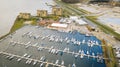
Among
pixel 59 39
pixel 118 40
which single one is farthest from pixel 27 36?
pixel 118 40

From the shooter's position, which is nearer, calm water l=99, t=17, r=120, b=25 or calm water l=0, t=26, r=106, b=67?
calm water l=0, t=26, r=106, b=67

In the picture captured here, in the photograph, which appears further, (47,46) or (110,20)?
(110,20)

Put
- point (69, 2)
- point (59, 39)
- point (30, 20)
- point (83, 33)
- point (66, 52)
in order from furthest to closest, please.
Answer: point (69, 2) < point (30, 20) < point (83, 33) < point (59, 39) < point (66, 52)

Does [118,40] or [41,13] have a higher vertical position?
[41,13]

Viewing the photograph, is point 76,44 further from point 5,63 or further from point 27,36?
point 5,63

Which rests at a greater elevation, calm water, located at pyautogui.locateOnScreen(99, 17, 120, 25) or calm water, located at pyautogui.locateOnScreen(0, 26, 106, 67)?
calm water, located at pyautogui.locateOnScreen(99, 17, 120, 25)

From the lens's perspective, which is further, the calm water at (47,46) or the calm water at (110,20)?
the calm water at (110,20)

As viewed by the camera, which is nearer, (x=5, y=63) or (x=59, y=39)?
(x=5, y=63)

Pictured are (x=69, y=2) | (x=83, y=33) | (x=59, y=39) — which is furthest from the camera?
(x=69, y=2)

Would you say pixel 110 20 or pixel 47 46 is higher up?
pixel 110 20

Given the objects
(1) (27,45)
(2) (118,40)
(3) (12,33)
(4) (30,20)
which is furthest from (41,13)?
(2) (118,40)

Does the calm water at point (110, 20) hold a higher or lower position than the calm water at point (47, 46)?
higher
